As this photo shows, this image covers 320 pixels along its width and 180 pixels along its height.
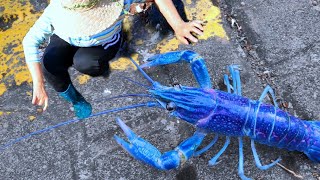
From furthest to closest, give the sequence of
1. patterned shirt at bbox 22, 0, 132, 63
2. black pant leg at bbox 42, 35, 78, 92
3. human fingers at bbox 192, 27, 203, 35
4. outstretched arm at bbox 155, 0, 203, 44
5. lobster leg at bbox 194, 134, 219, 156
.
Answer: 1. human fingers at bbox 192, 27, 203, 35
2. outstretched arm at bbox 155, 0, 203, 44
3. black pant leg at bbox 42, 35, 78, 92
4. patterned shirt at bbox 22, 0, 132, 63
5. lobster leg at bbox 194, 134, 219, 156

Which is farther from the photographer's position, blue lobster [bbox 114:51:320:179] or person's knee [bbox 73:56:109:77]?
person's knee [bbox 73:56:109:77]

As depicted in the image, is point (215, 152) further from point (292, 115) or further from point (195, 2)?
point (195, 2)

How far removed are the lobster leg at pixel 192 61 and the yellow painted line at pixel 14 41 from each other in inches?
34.3

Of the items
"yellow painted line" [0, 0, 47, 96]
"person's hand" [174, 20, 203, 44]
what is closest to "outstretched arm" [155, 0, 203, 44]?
"person's hand" [174, 20, 203, 44]

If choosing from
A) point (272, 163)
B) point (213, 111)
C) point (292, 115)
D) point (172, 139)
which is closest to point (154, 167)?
point (172, 139)

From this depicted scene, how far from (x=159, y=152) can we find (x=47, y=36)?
1.00 metres

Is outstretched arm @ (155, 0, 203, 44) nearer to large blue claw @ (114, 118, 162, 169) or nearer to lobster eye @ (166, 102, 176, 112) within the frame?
lobster eye @ (166, 102, 176, 112)

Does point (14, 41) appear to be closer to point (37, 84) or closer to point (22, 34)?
point (22, 34)

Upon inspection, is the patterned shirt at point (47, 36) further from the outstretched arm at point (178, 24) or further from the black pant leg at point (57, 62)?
the outstretched arm at point (178, 24)

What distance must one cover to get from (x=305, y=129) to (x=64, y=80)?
1464mm

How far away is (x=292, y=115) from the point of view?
2.57m

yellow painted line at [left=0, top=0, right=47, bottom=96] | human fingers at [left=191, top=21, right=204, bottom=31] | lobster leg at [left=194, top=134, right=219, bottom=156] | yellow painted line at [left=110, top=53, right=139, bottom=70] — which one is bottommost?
lobster leg at [left=194, top=134, right=219, bottom=156]

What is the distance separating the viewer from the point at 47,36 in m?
2.71

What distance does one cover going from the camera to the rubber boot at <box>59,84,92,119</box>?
8.97ft
